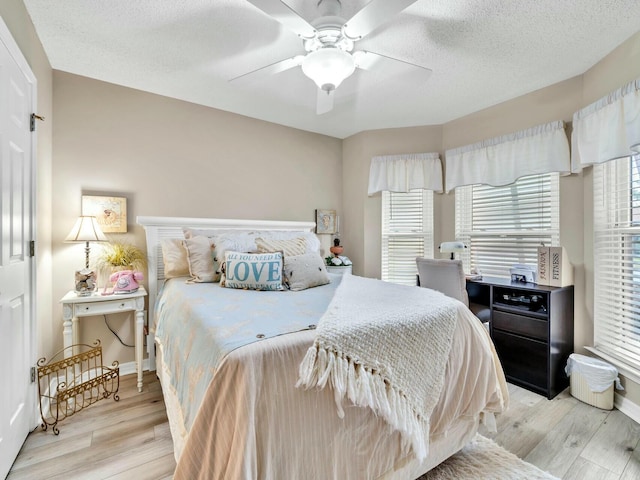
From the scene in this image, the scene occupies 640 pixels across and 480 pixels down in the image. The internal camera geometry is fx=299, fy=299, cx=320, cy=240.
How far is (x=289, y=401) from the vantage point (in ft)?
3.28

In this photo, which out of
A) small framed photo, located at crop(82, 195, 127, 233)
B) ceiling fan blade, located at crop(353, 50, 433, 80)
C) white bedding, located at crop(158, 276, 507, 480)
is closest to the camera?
white bedding, located at crop(158, 276, 507, 480)

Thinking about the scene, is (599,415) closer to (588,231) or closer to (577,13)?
(588,231)

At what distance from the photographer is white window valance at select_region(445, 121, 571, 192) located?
101 inches

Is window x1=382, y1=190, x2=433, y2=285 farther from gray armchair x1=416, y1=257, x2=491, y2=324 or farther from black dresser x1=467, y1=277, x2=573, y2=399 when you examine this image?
black dresser x1=467, y1=277, x2=573, y2=399

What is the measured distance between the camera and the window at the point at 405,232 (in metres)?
3.66

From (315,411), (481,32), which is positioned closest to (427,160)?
(481,32)

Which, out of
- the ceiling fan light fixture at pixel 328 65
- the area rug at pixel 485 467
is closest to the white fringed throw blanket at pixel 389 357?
the area rug at pixel 485 467

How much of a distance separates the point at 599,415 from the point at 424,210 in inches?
92.6

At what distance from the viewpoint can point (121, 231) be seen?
2.61m

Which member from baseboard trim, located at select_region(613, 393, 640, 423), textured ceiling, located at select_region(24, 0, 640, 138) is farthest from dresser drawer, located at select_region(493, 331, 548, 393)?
textured ceiling, located at select_region(24, 0, 640, 138)

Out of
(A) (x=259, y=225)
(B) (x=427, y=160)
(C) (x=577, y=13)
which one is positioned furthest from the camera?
(B) (x=427, y=160)

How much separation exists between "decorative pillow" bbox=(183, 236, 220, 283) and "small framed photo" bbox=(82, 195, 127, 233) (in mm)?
614

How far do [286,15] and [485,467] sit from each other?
247cm

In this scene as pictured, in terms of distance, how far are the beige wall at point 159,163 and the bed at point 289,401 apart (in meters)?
1.47
